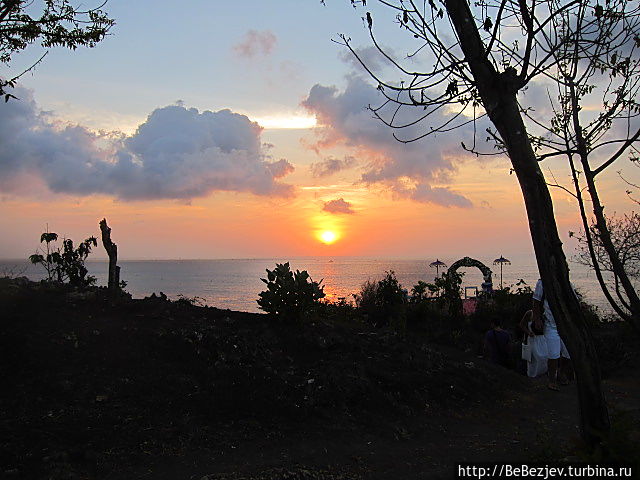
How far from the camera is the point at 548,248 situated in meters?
4.35

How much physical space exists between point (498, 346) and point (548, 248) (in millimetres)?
7507

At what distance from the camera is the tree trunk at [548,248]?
4.35 meters

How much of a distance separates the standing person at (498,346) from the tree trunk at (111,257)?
7590mm

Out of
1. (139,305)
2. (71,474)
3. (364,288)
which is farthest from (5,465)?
(364,288)

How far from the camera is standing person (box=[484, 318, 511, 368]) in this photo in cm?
1123

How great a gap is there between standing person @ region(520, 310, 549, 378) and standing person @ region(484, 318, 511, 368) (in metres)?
1.28

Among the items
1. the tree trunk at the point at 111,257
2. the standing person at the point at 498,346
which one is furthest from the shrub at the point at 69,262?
the standing person at the point at 498,346

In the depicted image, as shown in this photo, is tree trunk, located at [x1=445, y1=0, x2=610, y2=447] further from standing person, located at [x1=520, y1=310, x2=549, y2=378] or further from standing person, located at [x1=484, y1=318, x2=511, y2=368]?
standing person, located at [x1=484, y1=318, x2=511, y2=368]

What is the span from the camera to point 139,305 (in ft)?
31.9

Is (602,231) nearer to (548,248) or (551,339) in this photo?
(548,248)

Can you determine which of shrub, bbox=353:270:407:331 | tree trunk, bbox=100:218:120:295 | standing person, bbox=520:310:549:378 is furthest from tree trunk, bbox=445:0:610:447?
shrub, bbox=353:270:407:331

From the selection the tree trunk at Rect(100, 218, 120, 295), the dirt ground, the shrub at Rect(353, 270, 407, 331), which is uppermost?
the tree trunk at Rect(100, 218, 120, 295)

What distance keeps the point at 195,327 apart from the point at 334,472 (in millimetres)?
4111

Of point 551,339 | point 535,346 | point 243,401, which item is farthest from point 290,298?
point 551,339
